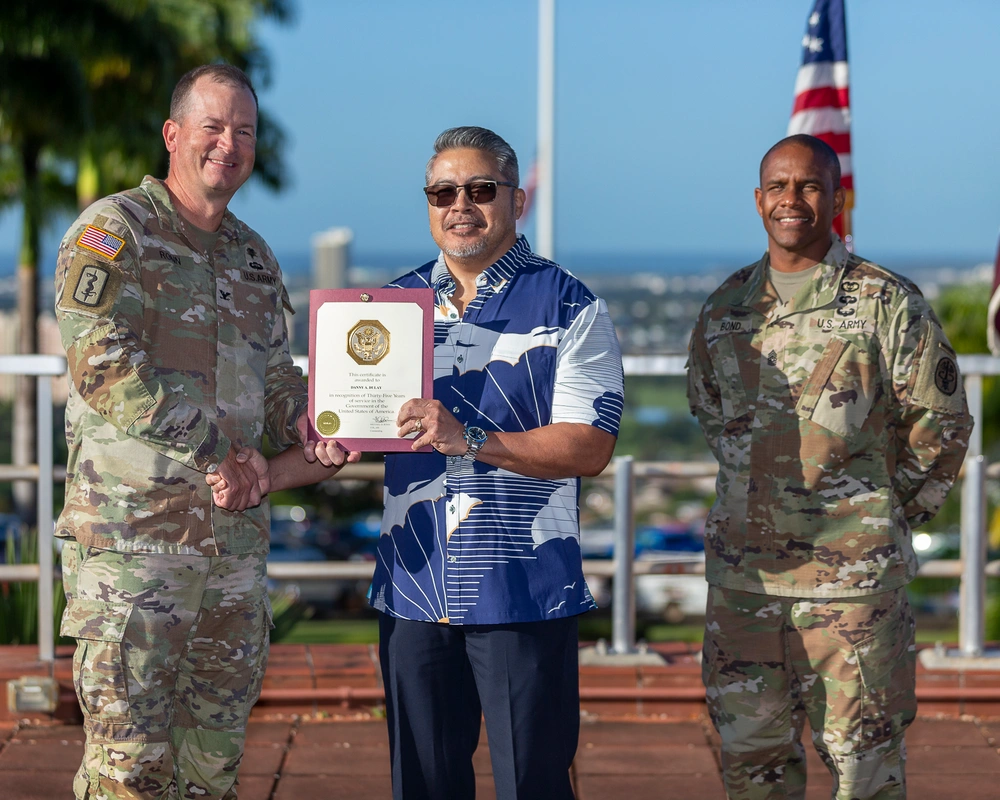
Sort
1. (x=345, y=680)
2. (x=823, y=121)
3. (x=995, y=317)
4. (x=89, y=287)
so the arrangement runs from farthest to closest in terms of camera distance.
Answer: (x=995, y=317) → (x=823, y=121) → (x=345, y=680) → (x=89, y=287)

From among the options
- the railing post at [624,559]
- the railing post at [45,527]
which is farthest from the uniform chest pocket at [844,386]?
the railing post at [45,527]

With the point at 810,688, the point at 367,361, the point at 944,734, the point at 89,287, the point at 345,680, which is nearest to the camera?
the point at 89,287

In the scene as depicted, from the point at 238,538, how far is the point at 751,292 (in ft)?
4.72

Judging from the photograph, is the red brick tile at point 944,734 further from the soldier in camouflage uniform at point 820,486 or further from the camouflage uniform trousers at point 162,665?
the camouflage uniform trousers at point 162,665

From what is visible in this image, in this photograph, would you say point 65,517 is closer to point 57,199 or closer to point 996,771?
point 996,771

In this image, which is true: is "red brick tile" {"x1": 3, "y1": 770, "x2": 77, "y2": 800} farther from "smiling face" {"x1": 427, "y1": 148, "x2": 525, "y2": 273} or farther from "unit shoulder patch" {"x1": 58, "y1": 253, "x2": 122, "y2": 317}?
"smiling face" {"x1": 427, "y1": 148, "x2": 525, "y2": 273}

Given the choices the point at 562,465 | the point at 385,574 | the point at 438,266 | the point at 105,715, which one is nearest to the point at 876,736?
the point at 562,465

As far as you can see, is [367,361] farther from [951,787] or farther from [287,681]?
[951,787]

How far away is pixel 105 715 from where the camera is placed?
2.87 meters

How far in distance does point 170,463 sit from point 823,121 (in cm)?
307

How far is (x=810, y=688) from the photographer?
3164 mm

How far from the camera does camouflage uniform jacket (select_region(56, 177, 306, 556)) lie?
2822 mm

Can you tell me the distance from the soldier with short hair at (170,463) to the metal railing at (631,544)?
1.58m

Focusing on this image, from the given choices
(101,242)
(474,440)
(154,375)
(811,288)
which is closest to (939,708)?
(811,288)
